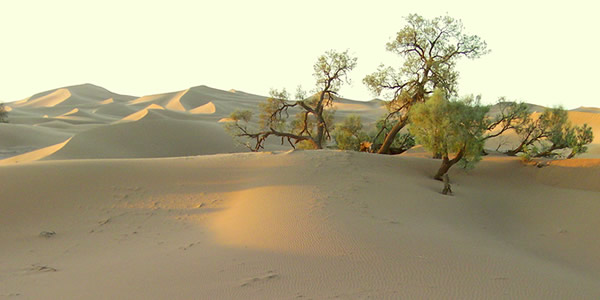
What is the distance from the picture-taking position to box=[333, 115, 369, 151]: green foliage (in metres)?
17.5

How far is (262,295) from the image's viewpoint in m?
3.83

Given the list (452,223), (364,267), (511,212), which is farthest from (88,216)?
(511,212)

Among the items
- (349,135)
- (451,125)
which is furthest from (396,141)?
(451,125)

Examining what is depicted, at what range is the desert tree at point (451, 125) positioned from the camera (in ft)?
31.9

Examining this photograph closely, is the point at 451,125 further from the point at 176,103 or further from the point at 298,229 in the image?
the point at 176,103

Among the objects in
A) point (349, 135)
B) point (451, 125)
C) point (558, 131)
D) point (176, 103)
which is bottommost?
point (349, 135)

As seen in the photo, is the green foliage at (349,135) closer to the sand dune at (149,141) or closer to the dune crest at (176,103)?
the sand dune at (149,141)

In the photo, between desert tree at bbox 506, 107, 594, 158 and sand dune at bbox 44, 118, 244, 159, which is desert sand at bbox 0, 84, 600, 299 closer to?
desert tree at bbox 506, 107, 594, 158

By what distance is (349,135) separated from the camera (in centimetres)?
1761

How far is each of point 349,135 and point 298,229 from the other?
480 inches

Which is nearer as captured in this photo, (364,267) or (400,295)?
(400,295)

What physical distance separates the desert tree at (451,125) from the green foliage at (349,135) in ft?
23.3

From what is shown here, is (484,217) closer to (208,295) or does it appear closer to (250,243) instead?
(250,243)

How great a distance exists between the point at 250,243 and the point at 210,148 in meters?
20.2
